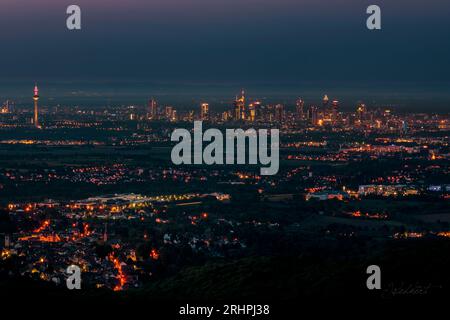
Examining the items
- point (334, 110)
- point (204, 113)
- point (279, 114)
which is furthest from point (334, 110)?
point (204, 113)

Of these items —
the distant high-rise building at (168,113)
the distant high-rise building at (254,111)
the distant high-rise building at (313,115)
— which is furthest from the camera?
the distant high-rise building at (168,113)

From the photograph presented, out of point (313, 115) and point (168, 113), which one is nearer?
point (313, 115)

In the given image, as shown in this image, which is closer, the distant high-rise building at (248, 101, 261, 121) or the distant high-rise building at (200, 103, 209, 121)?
the distant high-rise building at (200, 103, 209, 121)

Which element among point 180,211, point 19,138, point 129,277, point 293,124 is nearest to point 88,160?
point 19,138

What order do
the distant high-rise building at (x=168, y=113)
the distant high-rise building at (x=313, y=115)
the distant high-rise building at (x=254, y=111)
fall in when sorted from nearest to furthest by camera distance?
the distant high-rise building at (x=254, y=111)
the distant high-rise building at (x=313, y=115)
the distant high-rise building at (x=168, y=113)

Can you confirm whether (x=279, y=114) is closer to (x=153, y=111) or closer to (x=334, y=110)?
(x=334, y=110)

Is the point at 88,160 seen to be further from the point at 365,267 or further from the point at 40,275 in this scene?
the point at 365,267

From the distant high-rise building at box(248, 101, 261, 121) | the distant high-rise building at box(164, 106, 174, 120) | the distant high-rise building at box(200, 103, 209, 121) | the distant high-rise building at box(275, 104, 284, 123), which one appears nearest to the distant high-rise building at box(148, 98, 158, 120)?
the distant high-rise building at box(164, 106, 174, 120)

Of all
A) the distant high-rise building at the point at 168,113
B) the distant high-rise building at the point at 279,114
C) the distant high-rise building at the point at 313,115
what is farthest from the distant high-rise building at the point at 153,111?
the distant high-rise building at the point at 313,115

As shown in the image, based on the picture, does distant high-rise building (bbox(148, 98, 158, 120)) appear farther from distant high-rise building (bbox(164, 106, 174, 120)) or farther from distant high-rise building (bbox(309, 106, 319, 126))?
distant high-rise building (bbox(309, 106, 319, 126))

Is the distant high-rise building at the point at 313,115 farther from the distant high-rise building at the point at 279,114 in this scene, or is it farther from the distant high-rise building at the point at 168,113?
the distant high-rise building at the point at 168,113
